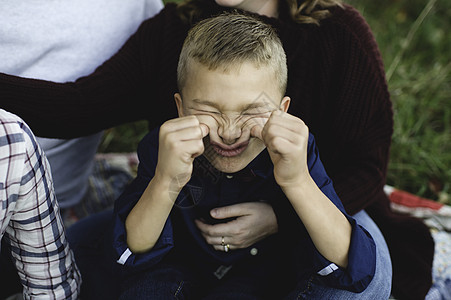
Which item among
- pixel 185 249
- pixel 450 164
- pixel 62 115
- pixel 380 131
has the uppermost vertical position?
pixel 62 115

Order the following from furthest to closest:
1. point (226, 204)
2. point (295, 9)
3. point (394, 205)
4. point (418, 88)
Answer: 1. point (418, 88)
2. point (394, 205)
3. point (295, 9)
4. point (226, 204)

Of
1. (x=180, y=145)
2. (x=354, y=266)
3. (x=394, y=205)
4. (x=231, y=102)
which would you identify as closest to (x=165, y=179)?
(x=180, y=145)

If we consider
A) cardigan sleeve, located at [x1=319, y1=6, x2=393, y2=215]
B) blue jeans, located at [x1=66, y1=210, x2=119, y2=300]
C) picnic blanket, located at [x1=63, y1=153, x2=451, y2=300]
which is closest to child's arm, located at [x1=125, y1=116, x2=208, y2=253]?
blue jeans, located at [x1=66, y1=210, x2=119, y2=300]

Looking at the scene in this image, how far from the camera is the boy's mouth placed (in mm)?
1114

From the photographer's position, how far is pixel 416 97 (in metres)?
2.68

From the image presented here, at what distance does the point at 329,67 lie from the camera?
1.45 metres

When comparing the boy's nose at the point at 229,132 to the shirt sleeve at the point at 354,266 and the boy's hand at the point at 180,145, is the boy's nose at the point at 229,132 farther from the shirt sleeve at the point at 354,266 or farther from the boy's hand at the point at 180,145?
the shirt sleeve at the point at 354,266

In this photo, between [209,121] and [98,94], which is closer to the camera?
[209,121]

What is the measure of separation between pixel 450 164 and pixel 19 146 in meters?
2.01

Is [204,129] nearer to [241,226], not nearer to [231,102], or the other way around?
[231,102]

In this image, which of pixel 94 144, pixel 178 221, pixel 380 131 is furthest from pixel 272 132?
pixel 94 144

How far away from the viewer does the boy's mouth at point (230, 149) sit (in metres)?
1.11

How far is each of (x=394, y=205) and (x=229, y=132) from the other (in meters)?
1.23

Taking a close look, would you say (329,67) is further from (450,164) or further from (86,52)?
(450,164)
